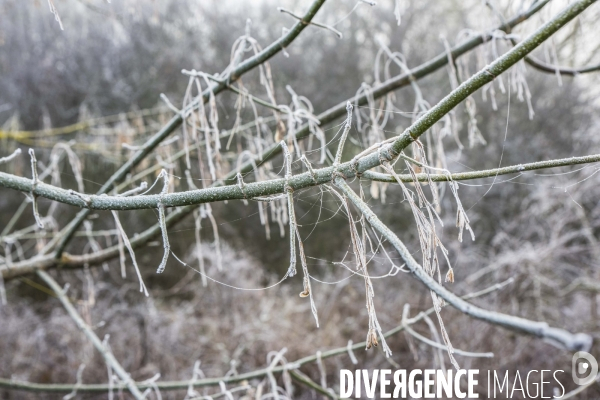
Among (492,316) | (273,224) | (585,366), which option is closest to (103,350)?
(492,316)

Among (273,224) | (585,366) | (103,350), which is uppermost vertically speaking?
(273,224)

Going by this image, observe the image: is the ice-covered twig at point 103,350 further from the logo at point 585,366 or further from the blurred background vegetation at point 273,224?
the logo at point 585,366

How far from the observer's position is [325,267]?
17.0 feet

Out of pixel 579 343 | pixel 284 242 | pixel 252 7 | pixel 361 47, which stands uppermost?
pixel 252 7

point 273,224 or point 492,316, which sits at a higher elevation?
point 273,224

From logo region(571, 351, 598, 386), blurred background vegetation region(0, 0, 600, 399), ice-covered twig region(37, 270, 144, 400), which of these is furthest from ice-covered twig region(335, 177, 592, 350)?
logo region(571, 351, 598, 386)

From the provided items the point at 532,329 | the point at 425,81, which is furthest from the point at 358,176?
the point at 425,81

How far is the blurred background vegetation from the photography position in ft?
11.6

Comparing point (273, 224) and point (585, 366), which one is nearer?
point (585, 366)

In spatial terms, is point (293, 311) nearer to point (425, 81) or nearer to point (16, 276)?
point (16, 276)

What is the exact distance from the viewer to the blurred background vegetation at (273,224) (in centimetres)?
355

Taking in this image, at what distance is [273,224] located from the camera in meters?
5.12

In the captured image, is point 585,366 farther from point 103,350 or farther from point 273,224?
point 273,224

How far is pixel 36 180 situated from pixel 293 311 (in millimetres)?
3624
